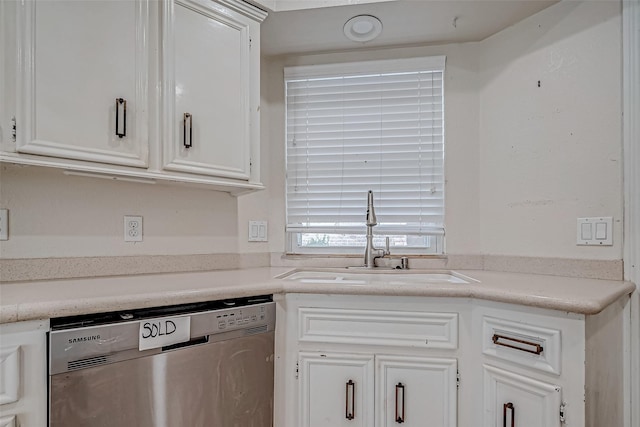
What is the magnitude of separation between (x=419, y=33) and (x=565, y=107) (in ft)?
2.53

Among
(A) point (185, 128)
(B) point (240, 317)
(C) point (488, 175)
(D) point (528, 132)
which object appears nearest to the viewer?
(B) point (240, 317)

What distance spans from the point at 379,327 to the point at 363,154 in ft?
3.34

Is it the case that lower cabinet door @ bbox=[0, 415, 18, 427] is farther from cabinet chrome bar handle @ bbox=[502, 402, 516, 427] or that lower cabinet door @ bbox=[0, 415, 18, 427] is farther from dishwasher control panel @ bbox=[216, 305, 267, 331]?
cabinet chrome bar handle @ bbox=[502, 402, 516, 427]

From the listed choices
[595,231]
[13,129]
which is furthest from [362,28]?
[13,129]

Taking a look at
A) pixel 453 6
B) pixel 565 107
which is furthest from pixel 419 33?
pixel 565 107

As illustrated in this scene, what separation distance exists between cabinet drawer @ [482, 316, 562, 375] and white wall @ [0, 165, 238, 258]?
4.10ft

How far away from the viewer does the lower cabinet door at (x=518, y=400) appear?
1105 millimetres

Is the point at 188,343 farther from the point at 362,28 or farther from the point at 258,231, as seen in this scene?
the point at 362,28

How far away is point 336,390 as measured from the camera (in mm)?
1363

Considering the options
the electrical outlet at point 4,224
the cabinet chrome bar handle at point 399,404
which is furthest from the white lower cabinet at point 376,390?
the electrical outlet at point 4,224

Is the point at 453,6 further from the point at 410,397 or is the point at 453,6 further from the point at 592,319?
the point at 410,397

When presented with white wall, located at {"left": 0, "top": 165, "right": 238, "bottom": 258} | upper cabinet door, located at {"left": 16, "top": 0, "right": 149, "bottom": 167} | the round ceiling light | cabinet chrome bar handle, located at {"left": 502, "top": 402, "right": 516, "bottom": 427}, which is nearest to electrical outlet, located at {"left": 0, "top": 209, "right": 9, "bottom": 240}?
white wall, located at {"left": 0, "top": 165, "right": 238, "bottom": 258}

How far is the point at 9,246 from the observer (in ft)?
4.39

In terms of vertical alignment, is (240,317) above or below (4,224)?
below
